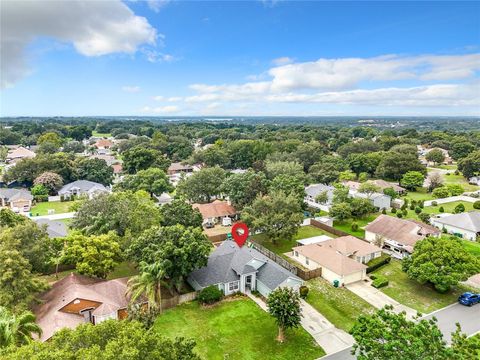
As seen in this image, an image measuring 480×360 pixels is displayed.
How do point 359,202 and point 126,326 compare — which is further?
point 359,202

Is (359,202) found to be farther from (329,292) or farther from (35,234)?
(35,234)

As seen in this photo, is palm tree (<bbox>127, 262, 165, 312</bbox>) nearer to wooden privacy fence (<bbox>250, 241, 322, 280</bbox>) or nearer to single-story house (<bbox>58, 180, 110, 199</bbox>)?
wooden privacy fence (<bbox>250, 241, 322, 280</bbox>)

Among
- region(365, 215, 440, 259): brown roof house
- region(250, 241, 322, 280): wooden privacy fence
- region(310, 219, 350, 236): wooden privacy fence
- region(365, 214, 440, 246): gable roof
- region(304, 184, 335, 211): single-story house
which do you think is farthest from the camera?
region(304, 184, 335, 211): single-story house

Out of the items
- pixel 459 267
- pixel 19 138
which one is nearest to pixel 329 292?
pixel 459 267

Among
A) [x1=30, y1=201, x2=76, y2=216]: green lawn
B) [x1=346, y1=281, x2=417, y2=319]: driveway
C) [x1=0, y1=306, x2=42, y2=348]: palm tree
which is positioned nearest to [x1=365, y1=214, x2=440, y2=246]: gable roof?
[x1=346, y1=281, x2=417, y2=319]: driveway

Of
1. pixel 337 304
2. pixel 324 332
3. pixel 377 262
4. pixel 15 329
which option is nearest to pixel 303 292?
pixel 337 304

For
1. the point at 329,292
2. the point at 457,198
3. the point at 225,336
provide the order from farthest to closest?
1. the point at 457,198
2. the point at 329,292
3. the point at 225,336
